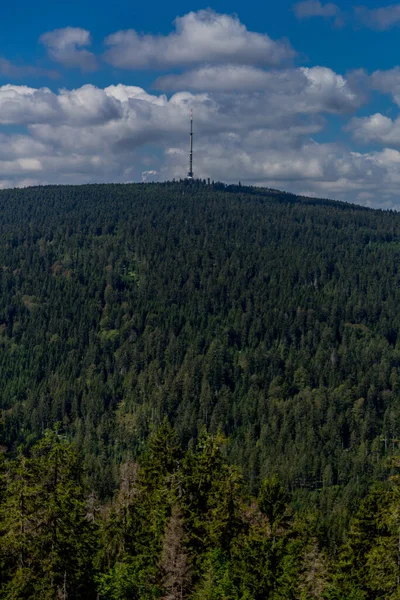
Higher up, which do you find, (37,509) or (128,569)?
(37,509)

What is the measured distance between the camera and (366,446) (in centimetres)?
18288

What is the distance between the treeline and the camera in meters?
33.2

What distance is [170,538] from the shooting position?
3825 cm

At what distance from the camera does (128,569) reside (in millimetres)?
40594

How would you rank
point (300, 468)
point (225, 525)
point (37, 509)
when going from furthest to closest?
1. point (300, 468)
2. point (225, 525)
3. point (37, 509)

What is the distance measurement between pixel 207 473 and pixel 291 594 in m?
9.46

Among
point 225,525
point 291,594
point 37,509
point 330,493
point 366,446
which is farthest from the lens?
point 366,446

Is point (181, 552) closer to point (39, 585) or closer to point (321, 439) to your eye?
point (39, 585)

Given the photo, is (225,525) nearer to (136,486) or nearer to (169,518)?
(169,518)

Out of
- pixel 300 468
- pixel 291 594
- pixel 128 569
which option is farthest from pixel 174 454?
pixel 300 468

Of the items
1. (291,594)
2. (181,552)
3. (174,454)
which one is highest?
(174,454)

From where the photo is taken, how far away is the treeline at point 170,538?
3319cm

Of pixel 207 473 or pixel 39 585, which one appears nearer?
pixel 39 585

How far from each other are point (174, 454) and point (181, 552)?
933cm
